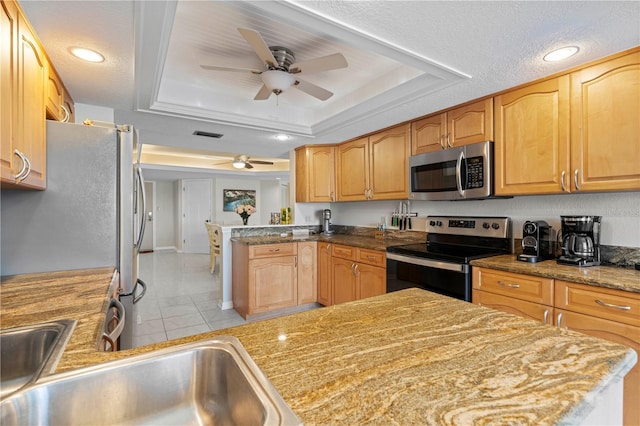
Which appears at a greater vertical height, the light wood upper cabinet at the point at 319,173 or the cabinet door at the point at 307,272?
the light wood upper cabinet at the point at 319,173

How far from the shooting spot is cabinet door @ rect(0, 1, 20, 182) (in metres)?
1.12

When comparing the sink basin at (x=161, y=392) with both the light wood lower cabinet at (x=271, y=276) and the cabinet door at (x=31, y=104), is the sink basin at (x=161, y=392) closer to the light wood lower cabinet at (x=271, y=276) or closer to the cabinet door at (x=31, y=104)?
the cabinet door at (x=31, y=104)

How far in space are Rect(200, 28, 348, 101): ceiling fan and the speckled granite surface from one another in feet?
4.82

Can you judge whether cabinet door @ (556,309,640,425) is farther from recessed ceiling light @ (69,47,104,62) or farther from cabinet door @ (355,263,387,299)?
recessed ceiling light @ (69,47,104,62)

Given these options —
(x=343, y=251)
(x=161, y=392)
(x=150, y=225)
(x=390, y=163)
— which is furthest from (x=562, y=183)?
(x=150, y=225)

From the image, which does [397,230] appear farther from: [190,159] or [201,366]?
[190,159]

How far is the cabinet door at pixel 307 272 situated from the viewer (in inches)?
139

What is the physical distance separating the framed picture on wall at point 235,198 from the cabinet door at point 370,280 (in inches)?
232

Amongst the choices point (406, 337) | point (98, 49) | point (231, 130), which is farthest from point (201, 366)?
point (231, 130)

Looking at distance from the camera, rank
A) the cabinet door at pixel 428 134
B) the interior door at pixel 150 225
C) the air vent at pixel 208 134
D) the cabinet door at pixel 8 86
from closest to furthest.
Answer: the cabinet door at pixel 8 86 < the cabinet door at pixel 428 134 < the air vent at pixel 208 134 < the interior door at pixel 150 225

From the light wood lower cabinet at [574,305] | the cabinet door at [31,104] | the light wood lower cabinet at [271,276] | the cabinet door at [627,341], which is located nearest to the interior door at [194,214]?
the light wood lower cabinet at [271,276]

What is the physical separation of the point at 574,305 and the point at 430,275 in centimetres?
88

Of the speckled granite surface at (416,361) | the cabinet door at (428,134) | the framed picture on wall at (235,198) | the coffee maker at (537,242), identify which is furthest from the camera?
the framed picture on wall at (235,198)

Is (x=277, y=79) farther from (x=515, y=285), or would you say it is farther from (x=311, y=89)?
(x=515, y=285)
